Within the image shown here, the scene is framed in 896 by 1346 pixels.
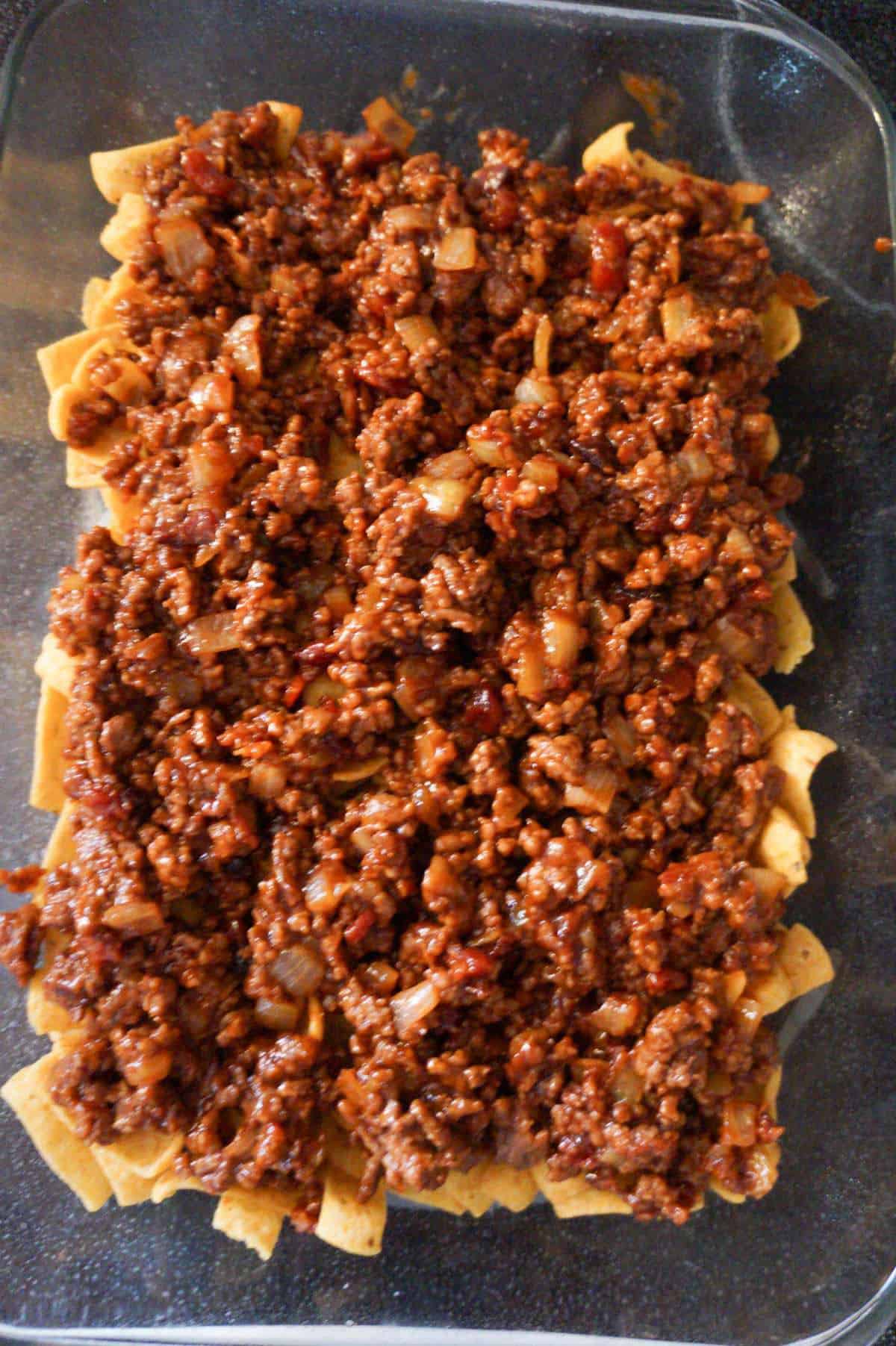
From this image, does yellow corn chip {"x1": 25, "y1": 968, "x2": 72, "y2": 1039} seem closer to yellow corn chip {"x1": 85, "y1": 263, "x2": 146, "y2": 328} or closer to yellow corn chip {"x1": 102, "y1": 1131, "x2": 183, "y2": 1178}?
yellow corn chip {"x1": 102, "y1": 1131, "x2": 183, "y2": 1178}

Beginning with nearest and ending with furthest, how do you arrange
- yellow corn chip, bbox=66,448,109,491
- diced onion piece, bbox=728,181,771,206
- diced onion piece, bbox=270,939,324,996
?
diced onion piece, bbox=270,939,324,996 < yellow corn chip, bbox=66,448,109,491 < diced onion piece, bbox=728,181,771,206

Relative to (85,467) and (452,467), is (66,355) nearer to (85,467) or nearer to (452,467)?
(85,467)

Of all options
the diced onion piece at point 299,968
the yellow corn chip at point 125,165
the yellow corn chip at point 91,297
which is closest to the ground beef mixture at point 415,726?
the diced onion piece at point 299,968

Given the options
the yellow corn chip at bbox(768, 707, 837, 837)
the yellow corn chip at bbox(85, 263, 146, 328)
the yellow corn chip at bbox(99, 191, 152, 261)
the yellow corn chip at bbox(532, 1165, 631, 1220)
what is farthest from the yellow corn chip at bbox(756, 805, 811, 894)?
the yellow corn chip at bbox(99, 191, 152, 261)

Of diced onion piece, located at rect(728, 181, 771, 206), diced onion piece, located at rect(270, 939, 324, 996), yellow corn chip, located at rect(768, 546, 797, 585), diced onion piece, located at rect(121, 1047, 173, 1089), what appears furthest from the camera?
diced onion piece, located at rect(728, 181, 771, 206)

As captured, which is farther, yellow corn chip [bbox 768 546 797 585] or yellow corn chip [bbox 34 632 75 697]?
yellow corn chip [bbox 768 546 797 585]

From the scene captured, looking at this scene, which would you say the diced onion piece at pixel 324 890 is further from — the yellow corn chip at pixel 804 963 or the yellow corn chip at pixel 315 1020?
the yellow corn chip at pixel 804 963

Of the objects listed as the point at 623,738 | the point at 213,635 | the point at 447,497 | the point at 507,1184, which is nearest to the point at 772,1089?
the point at 507,1184
